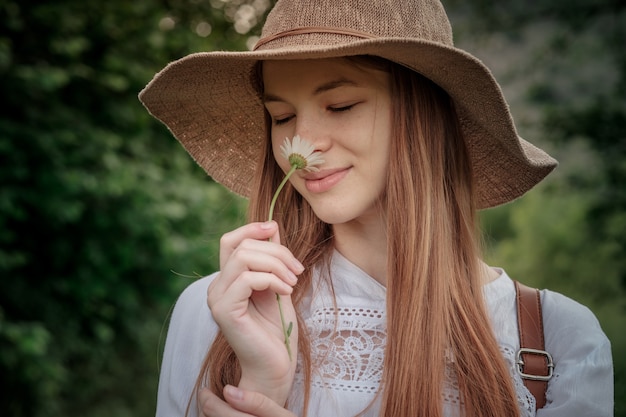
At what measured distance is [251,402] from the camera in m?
1.44

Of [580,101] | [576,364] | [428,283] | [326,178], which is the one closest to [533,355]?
[576,364]

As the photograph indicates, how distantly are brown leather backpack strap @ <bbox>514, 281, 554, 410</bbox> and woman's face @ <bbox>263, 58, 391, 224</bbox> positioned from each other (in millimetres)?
522

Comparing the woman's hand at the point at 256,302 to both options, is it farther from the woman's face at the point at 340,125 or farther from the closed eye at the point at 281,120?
the closed eye at the point at 281,120

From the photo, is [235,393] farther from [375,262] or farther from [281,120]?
[281,120]

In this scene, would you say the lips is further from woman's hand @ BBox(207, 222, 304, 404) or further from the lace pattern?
the lace pattern

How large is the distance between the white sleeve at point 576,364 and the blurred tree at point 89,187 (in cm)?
266

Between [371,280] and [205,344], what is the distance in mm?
496

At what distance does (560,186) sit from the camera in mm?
6562

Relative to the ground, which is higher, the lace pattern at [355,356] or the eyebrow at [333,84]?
the eyebrow at [333,84]

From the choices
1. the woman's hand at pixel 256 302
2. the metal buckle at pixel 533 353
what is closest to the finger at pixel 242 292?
the woman's hand at pixel 256 302

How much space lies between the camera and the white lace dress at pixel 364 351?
5.37 feet

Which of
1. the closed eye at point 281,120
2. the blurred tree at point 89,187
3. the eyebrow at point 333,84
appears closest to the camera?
the eyebrow at point 333,84

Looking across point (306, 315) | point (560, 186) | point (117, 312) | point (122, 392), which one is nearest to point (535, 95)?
point (560, 186)

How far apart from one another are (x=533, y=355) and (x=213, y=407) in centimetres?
82
